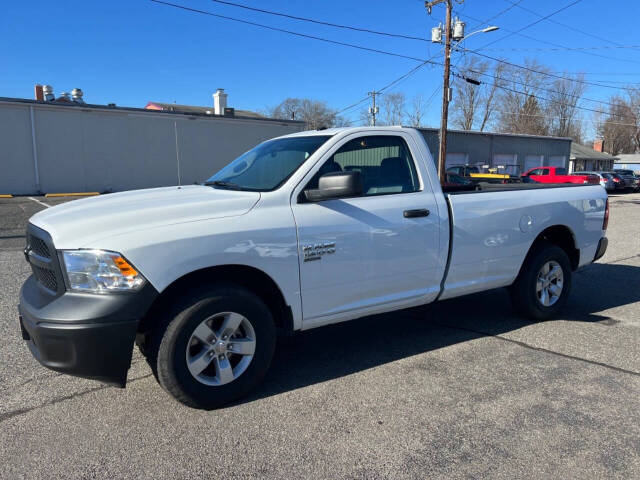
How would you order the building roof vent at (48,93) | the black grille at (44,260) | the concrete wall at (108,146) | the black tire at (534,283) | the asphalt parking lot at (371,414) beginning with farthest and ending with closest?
1. the building roof vent at (48,93)
2. the concrete wall at (108,146)
3. the black tire at (534,283)
4. the black grille at (44,260)
5. the asphalt parking lot at (371,414)

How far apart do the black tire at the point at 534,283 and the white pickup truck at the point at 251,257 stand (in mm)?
364

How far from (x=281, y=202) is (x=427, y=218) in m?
1.30

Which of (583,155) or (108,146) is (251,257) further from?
(583,155)

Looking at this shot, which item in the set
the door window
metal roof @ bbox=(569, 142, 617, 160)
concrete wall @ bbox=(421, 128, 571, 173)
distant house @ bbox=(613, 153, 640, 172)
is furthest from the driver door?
distant house @ bbox=(613, 153, 640, 172)

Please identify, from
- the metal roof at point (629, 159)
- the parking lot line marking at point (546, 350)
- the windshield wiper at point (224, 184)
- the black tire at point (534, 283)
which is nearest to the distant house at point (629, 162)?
the metal roof at point (629, 159)

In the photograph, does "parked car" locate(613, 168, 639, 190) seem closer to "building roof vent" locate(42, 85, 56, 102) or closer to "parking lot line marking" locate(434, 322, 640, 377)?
"parking lot line marking" locate(434, 322, 640, 377)

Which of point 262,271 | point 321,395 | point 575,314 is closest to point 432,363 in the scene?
point 321,395

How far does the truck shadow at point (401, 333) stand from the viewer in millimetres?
3873

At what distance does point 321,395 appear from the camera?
345 cm

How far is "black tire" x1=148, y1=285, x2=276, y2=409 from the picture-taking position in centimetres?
303

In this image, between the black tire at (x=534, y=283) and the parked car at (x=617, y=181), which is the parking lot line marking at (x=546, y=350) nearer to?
the black tire at (x=534, y=283)

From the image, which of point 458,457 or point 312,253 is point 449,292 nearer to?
point 312,253

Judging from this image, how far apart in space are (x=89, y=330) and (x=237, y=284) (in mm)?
949

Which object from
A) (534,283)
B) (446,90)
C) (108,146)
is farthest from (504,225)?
(108,146)
